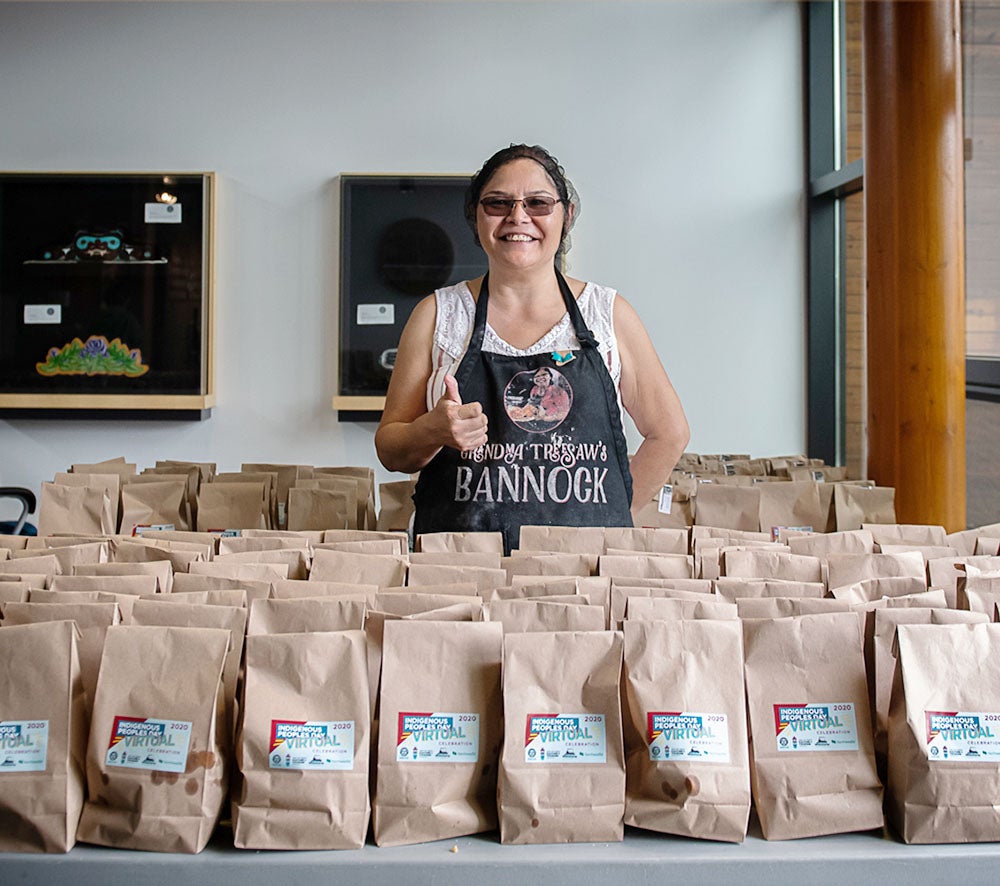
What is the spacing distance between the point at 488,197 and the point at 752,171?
10.7 ft

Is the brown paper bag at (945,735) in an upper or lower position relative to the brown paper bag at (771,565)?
lower

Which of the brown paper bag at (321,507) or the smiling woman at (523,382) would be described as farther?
the brown paper bag at (321,507)

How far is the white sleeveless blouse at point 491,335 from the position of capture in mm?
2195

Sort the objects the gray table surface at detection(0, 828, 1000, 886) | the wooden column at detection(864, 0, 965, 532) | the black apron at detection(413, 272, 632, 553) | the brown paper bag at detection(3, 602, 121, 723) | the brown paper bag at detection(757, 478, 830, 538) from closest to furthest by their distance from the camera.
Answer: the gray table surface at detection(0, 828, 1000, 886)
the brown paper bag at detection(3, 602, 121, 723)
the black apron at detection(413, 272, 632, 553)
the brown paper bag at detection(757, 478, 830, 538)
the wooden column at detection(864, 0, 965, 532)

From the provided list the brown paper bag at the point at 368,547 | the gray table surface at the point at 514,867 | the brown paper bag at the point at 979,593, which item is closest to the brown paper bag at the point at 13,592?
the brown paper bag at the point at 979,593

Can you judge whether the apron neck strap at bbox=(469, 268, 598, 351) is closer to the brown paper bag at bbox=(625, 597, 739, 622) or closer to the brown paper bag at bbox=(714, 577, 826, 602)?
the brown paper bag at bbox=(714, 577, 826, 602)

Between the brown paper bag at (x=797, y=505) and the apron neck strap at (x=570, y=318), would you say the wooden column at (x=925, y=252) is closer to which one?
the brown paper bag at (x=797, y=505)

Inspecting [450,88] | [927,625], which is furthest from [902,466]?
[450,88]

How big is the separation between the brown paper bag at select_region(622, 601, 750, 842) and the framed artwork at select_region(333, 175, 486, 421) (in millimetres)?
4004

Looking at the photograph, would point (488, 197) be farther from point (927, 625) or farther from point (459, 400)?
point (927, 625)

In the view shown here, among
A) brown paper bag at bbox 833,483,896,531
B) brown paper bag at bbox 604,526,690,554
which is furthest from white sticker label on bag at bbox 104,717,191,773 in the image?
brown paper bag at bbox 833,483,896,531

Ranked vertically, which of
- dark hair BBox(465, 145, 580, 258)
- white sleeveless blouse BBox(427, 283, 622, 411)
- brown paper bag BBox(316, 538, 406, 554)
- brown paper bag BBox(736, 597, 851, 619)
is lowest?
brown paper bag BBox(736, 597, 851, 619)

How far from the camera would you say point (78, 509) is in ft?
7.30

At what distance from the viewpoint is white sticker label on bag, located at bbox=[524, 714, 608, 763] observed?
1.05 meters
